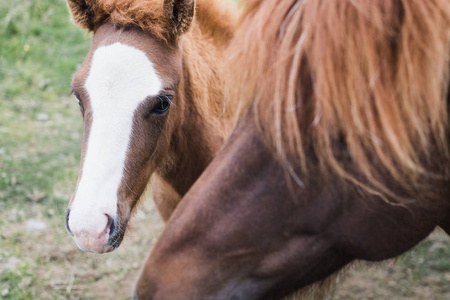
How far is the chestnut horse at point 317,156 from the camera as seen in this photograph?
117cm

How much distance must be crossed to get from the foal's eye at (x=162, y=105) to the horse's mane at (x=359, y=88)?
1.04 m

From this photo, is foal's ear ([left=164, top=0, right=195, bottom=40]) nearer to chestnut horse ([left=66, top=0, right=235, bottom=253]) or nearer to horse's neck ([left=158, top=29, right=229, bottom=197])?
chestnut horse ([left=66, top=0, right=235, bottom=253])

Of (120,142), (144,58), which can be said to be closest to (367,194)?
(120,142)

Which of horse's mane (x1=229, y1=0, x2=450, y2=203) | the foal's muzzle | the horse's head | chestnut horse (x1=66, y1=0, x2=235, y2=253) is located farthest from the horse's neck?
horse's mane (x1=229, y1=0, x2=450, y2=203)

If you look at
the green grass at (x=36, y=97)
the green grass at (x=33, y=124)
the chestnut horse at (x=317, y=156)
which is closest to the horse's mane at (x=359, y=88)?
the chestnut horse at (x=317, y=156)

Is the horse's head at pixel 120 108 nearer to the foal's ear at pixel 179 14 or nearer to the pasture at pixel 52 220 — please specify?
the foal's ear at pixel 179 14

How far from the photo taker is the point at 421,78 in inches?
45.2

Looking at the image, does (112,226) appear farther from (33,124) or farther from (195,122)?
(33,124)

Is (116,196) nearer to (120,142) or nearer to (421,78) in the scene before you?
(120,142)

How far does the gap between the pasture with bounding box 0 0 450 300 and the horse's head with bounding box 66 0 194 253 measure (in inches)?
20.2

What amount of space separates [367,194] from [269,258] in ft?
1.10

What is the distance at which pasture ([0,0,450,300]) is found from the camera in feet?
11.8

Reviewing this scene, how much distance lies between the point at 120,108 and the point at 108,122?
8cm

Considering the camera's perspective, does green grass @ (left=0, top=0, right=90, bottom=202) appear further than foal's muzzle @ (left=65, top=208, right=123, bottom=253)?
Yes
